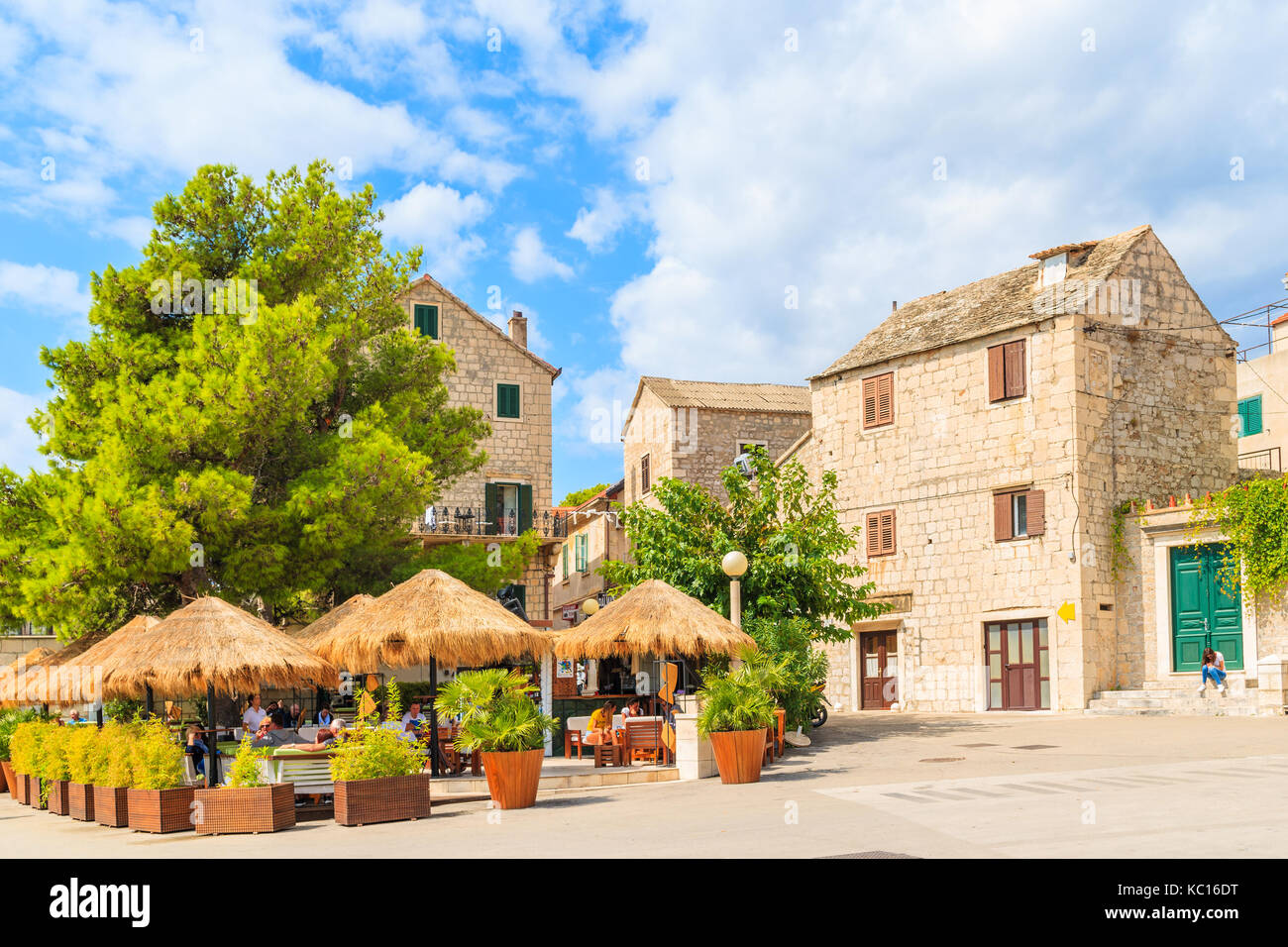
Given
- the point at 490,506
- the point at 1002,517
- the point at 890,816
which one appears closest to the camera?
the point at 890,816

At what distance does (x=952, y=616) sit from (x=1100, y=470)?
184 inches

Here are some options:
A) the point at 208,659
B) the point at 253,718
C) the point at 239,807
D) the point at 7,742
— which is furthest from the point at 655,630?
the point at 7,742

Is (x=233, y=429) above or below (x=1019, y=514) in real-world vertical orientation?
above

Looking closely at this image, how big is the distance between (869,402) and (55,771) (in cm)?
2055

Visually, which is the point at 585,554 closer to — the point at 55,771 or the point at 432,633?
the point at 432,633

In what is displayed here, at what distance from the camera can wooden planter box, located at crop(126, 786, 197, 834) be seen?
12258 mm

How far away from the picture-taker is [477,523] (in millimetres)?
31828

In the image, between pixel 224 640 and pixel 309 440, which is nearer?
pixel 224 640

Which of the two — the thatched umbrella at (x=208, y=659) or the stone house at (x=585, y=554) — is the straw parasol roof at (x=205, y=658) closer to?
the thatched umbrella at (x=208, y=659)

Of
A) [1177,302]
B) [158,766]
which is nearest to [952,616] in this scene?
[1177,302]

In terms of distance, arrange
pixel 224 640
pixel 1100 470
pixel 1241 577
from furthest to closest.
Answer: pixel 1100 470, pixel 1241 577, pixel 224 640

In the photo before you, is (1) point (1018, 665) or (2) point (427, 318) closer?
(1) point (1018, 665)

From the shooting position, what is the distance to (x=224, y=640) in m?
13.9
